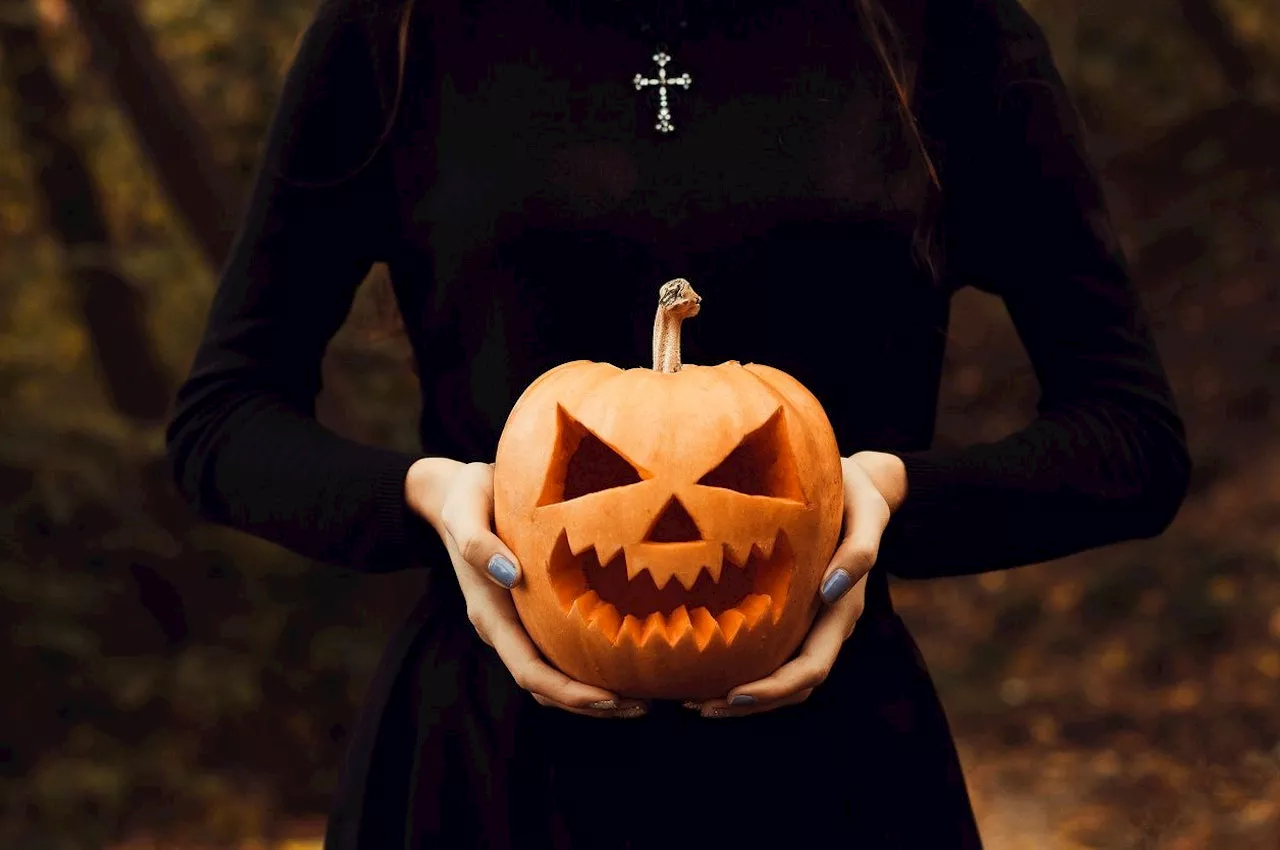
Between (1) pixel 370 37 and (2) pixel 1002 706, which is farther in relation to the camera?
(2) pixel 1002 706

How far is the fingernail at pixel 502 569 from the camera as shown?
123cm

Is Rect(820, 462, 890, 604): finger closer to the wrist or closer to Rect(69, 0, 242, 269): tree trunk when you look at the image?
the wrist

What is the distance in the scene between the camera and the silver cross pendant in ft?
4.81

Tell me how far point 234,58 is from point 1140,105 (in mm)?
3721

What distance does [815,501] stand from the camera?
127 cm

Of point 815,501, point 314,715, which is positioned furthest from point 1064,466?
point 314,715

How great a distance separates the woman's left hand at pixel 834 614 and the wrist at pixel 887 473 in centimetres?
2

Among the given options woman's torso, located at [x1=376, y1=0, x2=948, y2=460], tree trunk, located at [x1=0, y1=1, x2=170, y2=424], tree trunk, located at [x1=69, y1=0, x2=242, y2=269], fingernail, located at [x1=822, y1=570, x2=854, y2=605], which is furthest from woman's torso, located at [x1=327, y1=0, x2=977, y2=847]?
tree trunk, located at [x1=0, y1=1, x2=170, y2=424]

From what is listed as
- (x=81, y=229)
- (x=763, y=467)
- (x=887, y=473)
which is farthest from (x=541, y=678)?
(x=81, y=229)

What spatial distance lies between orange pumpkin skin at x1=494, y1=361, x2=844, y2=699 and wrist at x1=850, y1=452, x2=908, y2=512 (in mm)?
75

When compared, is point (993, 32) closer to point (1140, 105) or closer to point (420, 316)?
point (420, 316)

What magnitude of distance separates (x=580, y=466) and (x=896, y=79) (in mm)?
531

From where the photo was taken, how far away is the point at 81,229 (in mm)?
5020

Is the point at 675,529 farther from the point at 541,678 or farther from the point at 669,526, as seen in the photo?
the point at 541,678
